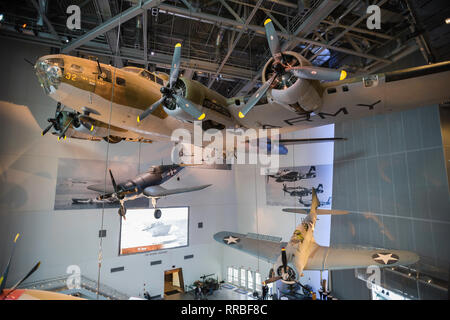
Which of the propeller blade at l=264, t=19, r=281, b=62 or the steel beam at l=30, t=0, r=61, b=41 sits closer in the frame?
the propeller blade at l=264, t=19, r=281, b=62

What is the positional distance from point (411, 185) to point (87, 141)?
7.32 metres

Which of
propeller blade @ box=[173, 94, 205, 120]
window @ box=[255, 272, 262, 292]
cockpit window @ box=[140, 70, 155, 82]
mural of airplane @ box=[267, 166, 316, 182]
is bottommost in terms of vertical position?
window @ box=[255, 272, 262, 292]

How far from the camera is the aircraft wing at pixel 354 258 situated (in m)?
3.96

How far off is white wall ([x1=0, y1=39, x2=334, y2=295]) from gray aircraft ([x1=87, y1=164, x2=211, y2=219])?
0.22 meters

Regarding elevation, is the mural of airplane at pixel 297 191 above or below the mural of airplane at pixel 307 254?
above

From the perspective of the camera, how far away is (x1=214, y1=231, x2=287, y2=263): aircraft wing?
5.23 meters

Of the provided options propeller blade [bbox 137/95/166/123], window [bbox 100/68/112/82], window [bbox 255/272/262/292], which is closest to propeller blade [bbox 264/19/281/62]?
propeller blade [bbox 137/95/166/123]

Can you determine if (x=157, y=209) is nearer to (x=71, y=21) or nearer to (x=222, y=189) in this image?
(x=222, y=189)

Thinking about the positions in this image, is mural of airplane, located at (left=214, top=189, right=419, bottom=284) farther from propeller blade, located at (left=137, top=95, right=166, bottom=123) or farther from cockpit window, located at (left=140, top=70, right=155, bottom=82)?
cockpit window, located at (left=140, top=70, right=155, bottom=82)

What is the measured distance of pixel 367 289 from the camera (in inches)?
182

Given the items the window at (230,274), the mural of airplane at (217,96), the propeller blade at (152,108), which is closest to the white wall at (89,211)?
the window at (230,274)

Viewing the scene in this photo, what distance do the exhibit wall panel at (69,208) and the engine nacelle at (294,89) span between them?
287 cm

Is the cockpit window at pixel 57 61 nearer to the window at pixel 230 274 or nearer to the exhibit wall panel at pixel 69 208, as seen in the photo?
the exhibit wall panel at pixel 69 208

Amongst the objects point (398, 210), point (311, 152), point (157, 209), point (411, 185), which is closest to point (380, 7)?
point (311, 152)
